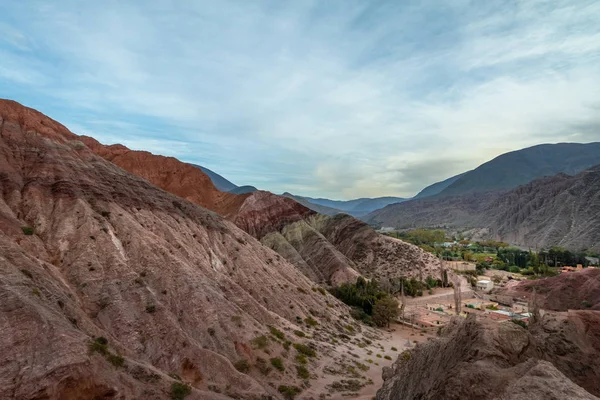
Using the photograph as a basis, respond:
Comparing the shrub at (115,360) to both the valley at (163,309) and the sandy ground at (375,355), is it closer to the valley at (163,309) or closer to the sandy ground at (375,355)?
the valley at (163,309)

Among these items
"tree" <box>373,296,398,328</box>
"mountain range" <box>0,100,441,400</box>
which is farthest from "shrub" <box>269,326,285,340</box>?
"tree" <box>373,296,398,328</box>

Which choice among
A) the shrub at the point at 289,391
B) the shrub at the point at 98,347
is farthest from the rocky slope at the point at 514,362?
the shrub at the point at 98,347

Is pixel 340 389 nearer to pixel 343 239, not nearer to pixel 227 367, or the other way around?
pixel 227 367

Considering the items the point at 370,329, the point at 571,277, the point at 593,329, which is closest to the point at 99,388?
the point at 593,329

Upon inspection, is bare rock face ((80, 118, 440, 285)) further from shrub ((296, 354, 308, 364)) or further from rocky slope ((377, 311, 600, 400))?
rocky slope ((377, 311, 600, 400))

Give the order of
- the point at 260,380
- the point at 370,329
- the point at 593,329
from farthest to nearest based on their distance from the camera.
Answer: the point at 370,329 < the point at 260,380 < the point at 593,329

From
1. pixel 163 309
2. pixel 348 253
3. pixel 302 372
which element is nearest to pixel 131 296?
pixel 163 309

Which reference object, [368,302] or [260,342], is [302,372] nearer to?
[260,342]

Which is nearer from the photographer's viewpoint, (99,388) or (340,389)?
(99,388)
